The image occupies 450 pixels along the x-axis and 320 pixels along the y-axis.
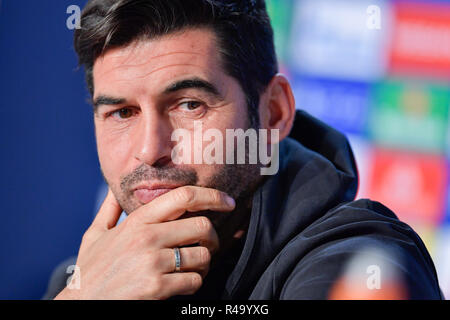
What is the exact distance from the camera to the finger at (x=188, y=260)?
1142 millimetres

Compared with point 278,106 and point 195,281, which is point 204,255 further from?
point 278,106

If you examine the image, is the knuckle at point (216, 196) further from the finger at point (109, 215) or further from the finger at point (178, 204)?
the finger at point (109, 215)

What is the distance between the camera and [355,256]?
38.9 inches

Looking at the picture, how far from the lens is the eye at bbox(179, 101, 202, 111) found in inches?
50.7

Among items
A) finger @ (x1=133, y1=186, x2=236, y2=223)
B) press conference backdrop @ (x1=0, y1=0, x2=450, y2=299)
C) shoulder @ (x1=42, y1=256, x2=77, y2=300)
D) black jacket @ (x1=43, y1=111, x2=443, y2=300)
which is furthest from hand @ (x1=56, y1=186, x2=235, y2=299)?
press conference backdrop @ (x1=0, y1=0, x2=450, y2=299)

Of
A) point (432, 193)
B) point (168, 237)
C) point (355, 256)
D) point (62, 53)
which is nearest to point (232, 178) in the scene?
point (168, 237)

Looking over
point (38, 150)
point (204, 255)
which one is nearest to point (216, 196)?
point (204, 255)

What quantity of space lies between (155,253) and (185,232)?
0.31ft

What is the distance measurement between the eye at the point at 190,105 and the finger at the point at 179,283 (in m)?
0.45

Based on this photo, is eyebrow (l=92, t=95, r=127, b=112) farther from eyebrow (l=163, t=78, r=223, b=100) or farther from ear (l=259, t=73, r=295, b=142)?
ear (l=259, t=73, r=295, b=142)

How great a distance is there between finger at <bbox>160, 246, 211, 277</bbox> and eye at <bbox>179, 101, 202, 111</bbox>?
0.38 m

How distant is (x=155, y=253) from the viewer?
1141mm
